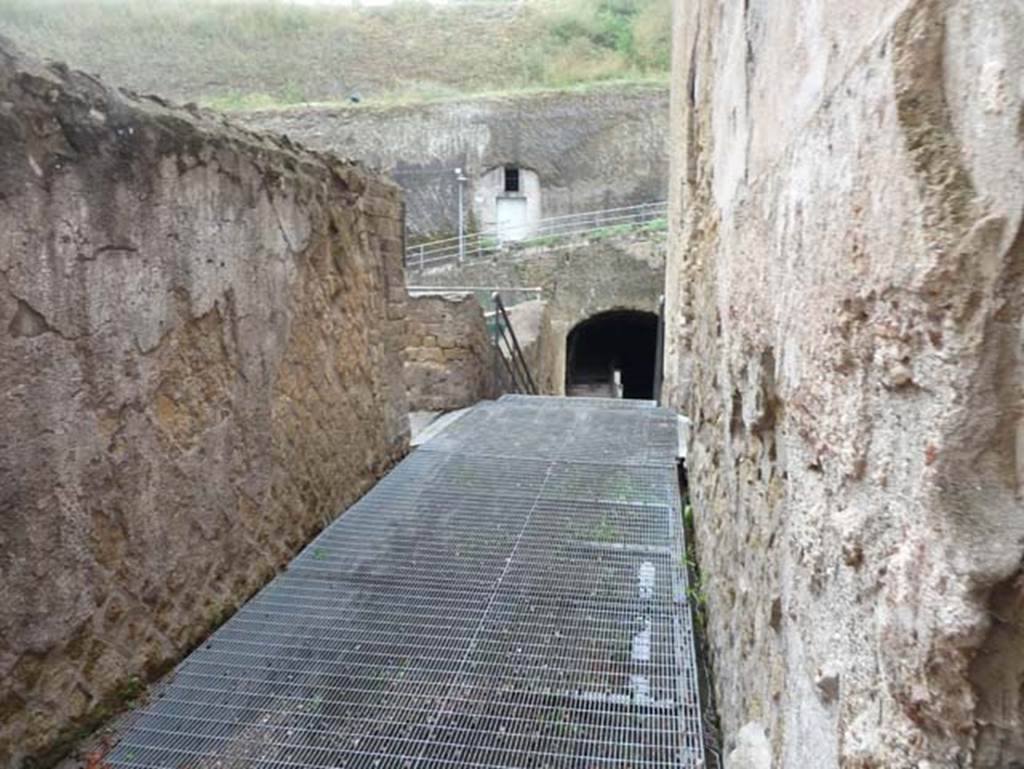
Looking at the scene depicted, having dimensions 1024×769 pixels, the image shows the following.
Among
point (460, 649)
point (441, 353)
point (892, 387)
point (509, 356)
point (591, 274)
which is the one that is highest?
point (591, 274)

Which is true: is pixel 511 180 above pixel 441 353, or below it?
above

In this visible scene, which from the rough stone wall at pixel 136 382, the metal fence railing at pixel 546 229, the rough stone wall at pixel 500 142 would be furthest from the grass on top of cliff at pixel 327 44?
the rough stone wall at pixel 136 382

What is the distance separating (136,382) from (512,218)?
17.5m

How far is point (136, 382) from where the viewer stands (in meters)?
2.19

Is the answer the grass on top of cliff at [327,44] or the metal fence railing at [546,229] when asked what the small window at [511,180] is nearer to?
the metal fence railing at [546,229]

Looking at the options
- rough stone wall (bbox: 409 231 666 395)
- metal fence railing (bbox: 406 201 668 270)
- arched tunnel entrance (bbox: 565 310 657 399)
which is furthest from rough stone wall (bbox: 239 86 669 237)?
rough stone wall (bbox: 409 231 666 395)

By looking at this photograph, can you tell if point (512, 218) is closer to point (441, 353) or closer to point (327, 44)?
point (327, 44)

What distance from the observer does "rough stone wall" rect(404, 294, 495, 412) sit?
6477 millimetres

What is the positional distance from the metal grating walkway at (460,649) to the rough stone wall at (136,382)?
0.74 ft

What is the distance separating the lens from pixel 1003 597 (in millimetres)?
630

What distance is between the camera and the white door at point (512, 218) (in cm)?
1892

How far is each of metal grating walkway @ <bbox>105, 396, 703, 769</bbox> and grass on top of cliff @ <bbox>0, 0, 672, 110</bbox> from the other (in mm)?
21237

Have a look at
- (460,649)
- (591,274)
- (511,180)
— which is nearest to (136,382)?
(460,649)

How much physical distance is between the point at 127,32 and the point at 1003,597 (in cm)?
2852
